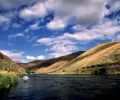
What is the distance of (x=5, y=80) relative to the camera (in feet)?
222

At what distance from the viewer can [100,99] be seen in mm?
45906

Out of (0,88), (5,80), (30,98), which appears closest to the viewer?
(30,98)

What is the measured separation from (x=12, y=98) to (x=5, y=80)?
19913mm

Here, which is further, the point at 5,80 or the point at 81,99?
the point at 5,80

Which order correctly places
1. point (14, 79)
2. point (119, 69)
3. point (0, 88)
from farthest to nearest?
point (119, 69)
point (14, 79)
point (0, 88)

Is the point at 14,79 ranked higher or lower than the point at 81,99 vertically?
higher

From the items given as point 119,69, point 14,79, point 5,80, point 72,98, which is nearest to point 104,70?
point 119,69

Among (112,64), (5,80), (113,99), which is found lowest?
(113,99)

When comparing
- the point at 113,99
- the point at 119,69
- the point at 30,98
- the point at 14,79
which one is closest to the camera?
the point at 113,99

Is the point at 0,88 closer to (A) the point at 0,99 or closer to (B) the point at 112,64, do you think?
(A) the point at 0,99

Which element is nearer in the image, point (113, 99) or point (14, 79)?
point (113, 99)

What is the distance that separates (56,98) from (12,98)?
803 centimetres

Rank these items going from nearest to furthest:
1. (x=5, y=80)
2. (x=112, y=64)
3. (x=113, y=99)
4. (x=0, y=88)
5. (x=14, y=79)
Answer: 1. (x=113, y=99)
2. (x=0, y=88)
3. (x=5, y=80)
4. (x=14, y=79)
5. (x=112, y=64)

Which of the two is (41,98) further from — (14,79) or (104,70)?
(104,70)
